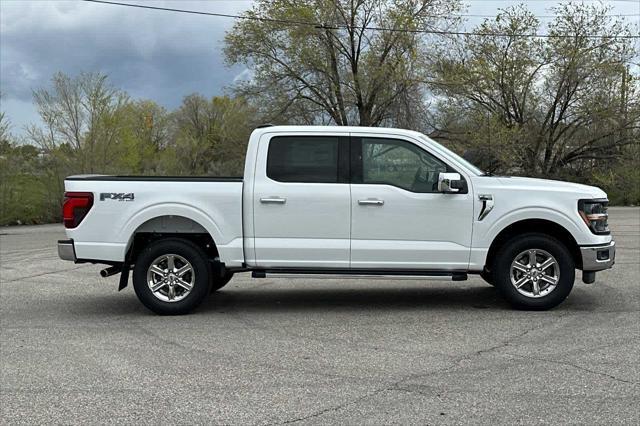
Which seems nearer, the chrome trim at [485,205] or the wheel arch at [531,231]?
the chrome trim at [485,205]

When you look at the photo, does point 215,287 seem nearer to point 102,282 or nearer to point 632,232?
point 102,282

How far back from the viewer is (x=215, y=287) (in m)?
8.91

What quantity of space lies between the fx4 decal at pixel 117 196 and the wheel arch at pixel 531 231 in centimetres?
417

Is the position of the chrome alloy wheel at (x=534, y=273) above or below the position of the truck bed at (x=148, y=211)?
below

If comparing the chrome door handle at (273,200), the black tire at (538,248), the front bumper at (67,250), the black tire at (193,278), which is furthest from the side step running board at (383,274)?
the front bumper at (67,250)

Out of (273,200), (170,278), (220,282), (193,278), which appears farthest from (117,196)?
(220,282)

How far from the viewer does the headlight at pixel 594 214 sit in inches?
291

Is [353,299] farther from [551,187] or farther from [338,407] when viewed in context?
[338,407]

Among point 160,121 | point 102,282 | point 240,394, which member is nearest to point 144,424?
point 240,394

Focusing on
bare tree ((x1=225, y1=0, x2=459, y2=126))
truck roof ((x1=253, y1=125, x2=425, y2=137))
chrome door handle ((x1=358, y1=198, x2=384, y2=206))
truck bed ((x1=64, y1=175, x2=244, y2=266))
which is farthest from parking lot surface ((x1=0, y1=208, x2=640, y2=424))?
bare tree ((x1=225, y1=0, x2=459, y2=126))

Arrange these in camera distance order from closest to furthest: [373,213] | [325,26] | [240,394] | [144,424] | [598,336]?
[144,424] < [240,394] < [598,336] < [373,213] < [325,26]

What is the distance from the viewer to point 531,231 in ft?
25.0

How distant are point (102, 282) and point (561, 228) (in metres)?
6.81

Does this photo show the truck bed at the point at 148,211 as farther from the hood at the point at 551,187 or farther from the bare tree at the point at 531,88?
the bare tree at the point at 531,88
